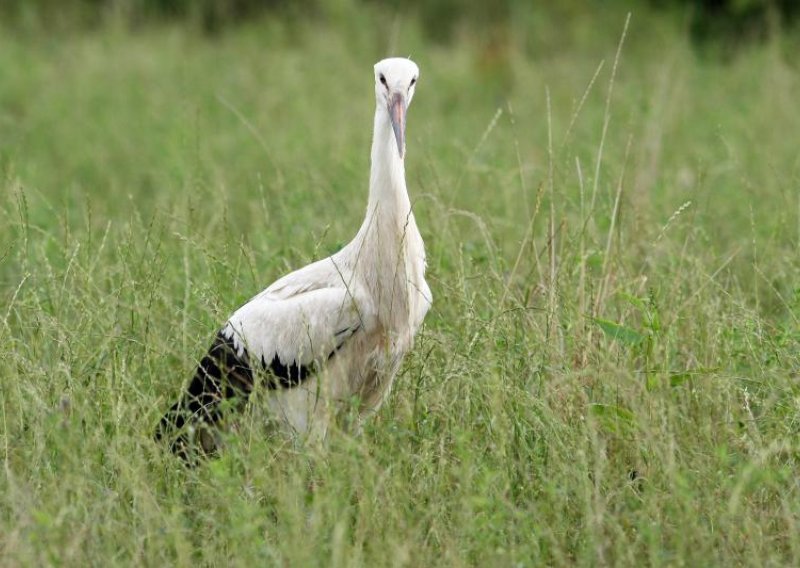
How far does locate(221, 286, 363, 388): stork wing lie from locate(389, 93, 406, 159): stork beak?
426mm

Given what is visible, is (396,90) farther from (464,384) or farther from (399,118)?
(464,384)

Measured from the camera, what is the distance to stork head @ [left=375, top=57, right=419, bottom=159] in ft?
12.1

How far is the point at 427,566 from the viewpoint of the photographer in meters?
3.07

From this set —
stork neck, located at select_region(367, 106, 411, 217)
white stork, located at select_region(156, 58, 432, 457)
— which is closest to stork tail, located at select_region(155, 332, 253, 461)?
white stork, located at select_region(156, 58, 432, 457)

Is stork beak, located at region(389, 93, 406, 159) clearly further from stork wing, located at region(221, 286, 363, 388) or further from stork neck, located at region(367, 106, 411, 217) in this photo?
stork wing, located at region(221, 286, 363, 388)

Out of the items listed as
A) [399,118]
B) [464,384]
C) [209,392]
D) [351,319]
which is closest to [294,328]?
[351,319]

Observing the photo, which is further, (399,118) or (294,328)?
(294,328)

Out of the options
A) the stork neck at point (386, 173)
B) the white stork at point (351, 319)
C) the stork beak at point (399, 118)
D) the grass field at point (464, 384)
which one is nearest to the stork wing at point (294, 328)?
the white stork at point (351, 319)

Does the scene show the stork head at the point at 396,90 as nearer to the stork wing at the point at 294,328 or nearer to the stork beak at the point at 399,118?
the stork beak at the point at 399,118

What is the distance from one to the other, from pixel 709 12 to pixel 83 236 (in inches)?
241

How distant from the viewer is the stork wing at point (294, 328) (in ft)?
12.4

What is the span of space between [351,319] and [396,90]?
623 millimetres

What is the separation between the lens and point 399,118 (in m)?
3.71

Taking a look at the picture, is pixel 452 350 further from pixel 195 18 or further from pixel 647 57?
pixel 195 18
